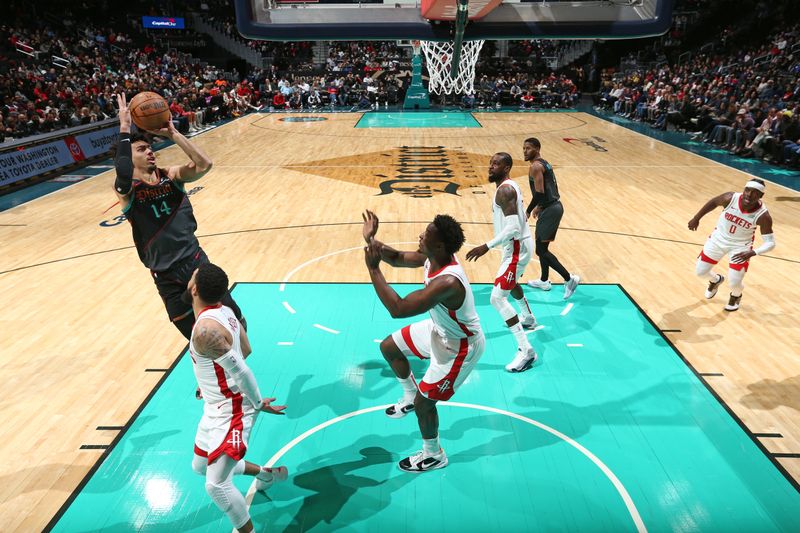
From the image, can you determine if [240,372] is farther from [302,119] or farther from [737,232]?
[302,119]

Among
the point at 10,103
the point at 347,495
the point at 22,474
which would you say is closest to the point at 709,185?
the point at 347,495

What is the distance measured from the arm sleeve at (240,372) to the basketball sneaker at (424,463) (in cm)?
121

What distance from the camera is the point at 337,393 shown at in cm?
468

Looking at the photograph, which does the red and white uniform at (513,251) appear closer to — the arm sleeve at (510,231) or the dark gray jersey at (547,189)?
the arm sleeve at (510,231)

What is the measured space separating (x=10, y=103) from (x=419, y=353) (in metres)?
16.5

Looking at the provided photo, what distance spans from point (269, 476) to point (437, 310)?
4.78 ft

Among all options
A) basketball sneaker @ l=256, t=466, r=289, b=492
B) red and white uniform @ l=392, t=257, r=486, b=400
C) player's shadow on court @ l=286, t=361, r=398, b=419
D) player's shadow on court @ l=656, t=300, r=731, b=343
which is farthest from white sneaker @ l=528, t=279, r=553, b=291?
basketball sneaker @ l=256, t=466, r=289, b=492

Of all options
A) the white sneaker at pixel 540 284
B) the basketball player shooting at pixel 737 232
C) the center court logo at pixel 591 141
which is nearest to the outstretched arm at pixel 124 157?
the white sneaker at pixel 540 284

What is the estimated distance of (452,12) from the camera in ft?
12.0

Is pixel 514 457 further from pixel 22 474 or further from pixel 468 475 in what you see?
pixel 22 474

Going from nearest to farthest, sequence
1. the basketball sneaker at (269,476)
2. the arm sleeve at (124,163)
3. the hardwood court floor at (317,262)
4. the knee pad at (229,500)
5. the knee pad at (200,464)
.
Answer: the knee pad at (229,500) → the knee pad at (200,464) → the basketball sneaker at (269,476) → the arm sleeve at (124,163) → the hardwood court floor at (317,262)

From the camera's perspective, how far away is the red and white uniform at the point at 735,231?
572 cm

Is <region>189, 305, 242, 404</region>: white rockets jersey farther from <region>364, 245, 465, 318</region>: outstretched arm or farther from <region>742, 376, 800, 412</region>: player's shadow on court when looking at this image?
<region>742, 376, 800, 412</region>: player's shadow on court

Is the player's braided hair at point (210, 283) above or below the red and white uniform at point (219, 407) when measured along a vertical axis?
above
